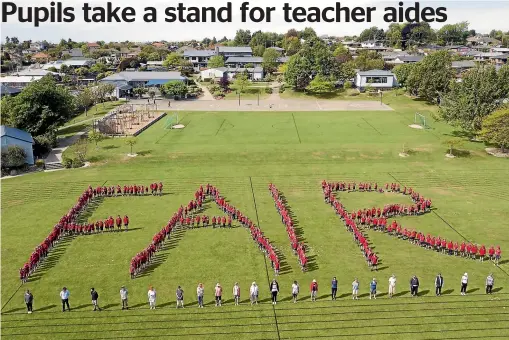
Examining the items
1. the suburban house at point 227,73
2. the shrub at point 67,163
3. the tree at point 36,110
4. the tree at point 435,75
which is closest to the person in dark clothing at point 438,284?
the shrub at point 67,163

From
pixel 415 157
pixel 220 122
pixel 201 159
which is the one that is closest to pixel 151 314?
pixel 201 159

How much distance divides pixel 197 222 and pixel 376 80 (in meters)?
80.3

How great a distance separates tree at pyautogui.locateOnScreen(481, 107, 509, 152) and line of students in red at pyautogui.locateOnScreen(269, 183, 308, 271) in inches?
1045

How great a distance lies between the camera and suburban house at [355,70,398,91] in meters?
102

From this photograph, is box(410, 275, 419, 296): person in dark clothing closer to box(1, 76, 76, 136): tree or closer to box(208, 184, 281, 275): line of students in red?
box(208, 184, 281, 275): line of students in red

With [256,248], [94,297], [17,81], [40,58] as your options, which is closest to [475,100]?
[256,248]

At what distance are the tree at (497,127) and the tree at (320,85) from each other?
4808cm

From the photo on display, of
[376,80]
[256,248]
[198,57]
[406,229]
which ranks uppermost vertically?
[198,57]

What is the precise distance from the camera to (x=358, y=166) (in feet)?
156

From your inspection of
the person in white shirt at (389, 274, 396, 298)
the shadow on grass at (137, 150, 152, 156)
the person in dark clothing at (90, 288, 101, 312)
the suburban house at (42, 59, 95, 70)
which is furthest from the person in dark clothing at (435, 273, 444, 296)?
the suburban house at (42, 59, 95, 70)

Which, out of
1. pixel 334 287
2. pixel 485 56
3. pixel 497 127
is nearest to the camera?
pixel 334 287

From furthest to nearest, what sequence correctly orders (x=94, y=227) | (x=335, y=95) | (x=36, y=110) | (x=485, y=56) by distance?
(x=485, y=56)
(x=335, y=95)
(x=36, y=110)
(x=94, y=227)

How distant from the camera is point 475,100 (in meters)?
55.0

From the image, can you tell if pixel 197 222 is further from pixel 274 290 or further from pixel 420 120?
pixel 420 120
